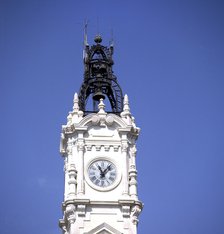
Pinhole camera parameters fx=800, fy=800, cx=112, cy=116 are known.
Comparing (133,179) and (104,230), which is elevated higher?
(133,179)

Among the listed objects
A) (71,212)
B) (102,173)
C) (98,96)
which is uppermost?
(98,96)

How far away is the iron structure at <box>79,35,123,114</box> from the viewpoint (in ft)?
191

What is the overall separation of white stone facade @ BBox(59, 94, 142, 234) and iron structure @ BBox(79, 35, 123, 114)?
3.57 ft

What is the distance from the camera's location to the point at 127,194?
53281 millimetres

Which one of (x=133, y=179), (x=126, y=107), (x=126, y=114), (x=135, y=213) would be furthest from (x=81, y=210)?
(x=126, y=107)

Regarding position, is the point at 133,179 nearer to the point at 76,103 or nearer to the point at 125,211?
the point at 125,211

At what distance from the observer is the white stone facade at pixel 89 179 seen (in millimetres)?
52188

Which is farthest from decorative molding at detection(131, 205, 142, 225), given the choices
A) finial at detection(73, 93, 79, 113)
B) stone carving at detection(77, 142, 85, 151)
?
finial at detection(73, 93, 79, 113)

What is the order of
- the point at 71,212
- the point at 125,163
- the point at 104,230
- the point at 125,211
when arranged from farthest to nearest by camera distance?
the point at 125,163 → the point at 125,211 → the point at 71,212 → the point at 104,230

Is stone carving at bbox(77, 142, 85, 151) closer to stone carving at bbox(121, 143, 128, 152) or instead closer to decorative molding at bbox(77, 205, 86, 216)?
stone carving at bbox(121, 143, 128, 152)

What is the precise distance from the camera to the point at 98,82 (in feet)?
192

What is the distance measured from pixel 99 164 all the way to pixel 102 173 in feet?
2.22

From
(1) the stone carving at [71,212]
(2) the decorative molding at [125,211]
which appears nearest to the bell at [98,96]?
(2) the decorative molding at [125,211]

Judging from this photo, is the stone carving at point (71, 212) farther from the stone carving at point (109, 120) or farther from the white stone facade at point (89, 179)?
the stone carving at point (109, 120)
